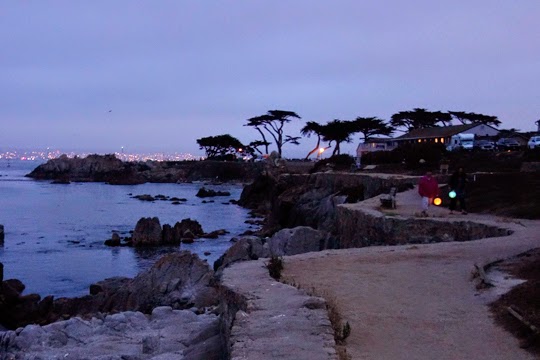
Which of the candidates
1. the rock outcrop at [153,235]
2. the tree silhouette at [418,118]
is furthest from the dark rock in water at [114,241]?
the tree silhouette at [418,118]

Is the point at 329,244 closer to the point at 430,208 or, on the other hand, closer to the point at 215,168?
the point at 430,208

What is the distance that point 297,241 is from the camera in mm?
21734

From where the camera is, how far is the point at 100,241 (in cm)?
3794

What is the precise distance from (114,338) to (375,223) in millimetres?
9713

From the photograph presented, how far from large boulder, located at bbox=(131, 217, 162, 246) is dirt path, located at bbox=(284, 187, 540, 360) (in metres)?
24.4

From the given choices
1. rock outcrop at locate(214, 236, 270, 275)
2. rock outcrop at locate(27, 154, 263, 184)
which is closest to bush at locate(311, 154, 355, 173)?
rock outcrop at locate(27, 154, 263, 184)

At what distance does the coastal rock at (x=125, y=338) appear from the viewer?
9.47 metres

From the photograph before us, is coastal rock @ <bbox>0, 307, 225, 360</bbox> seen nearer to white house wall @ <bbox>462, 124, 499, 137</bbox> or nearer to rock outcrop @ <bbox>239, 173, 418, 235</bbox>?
rock outcrop @ <bbox>239, 173, 418, 235</bbox>


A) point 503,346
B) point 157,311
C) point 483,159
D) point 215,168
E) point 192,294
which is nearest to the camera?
point 503,346

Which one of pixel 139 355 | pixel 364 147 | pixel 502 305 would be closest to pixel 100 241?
pixel 139 355

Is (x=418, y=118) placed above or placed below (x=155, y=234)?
above

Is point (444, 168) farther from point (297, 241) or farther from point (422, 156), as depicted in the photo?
point (297, 241)

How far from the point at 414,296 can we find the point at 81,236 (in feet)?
115

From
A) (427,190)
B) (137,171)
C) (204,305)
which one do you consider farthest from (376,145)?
→ (137,171)
